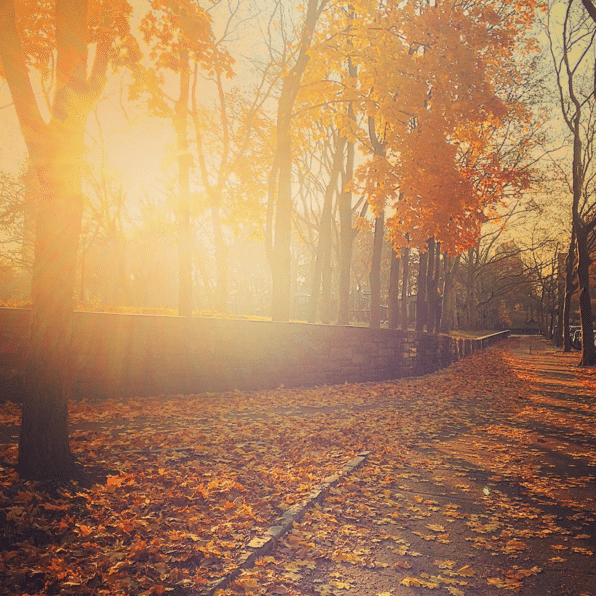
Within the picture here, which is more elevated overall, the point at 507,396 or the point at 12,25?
the point at 12,25

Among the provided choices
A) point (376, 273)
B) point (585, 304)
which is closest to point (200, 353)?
point (376, 273)

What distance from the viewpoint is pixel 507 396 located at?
43.2 ft

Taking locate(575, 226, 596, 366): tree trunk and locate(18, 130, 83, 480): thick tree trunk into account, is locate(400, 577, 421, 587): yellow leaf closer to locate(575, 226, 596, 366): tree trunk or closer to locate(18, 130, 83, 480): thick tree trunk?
locate(18, 130, 83, 480): thick tree trunk

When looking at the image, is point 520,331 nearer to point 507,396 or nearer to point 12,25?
point 507,396

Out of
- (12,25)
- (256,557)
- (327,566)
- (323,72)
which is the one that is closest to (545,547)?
(327,566)

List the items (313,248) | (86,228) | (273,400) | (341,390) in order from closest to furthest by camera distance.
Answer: (273,400) → (341,390) → (313,248) → (86,228)

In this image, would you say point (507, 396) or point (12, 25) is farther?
point (507, 396)

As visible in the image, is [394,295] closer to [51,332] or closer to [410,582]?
[51,332]

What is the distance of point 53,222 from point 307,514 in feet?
12.2

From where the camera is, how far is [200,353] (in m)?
10.5

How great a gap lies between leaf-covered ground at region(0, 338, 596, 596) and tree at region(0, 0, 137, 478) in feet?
1.42

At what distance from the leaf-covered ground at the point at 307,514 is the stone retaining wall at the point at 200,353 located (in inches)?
31.8

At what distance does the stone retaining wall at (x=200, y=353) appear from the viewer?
8750mm

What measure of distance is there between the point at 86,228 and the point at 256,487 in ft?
120
